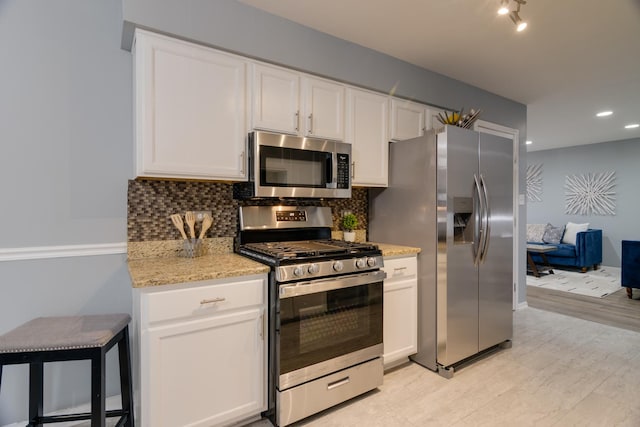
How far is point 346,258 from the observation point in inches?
80.4

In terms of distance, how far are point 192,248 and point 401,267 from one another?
57.3 inches

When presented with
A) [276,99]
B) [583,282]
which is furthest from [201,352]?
[583,282]

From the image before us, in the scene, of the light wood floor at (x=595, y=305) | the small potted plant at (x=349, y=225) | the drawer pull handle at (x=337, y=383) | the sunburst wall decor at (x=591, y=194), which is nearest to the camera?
the drawer pull handle at (x=337, y=383)

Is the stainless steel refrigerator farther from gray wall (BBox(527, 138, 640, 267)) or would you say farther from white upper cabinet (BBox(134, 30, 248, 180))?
gray wall (BBox(527, 138, 640, 267))

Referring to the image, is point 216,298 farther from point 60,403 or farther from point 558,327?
point 558,327

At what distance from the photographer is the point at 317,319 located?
192 centimetres

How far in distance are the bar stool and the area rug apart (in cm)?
564

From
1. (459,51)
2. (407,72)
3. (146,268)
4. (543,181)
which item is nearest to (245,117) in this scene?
(146,268)

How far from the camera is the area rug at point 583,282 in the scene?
4.92 metres

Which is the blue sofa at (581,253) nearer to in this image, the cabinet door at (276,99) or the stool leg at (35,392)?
the cabinet door at (276,99)

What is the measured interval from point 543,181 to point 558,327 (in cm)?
525

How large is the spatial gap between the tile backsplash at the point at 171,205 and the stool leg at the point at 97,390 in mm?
843

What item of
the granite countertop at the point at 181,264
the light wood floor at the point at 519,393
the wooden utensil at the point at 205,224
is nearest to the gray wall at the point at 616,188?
the light wood floor at the point at 519,393

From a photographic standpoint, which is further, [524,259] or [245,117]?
[524,259]
